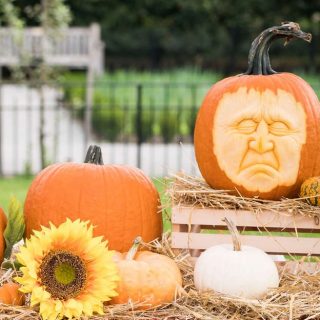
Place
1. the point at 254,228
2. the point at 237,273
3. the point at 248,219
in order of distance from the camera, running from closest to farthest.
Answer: the point at 237,273 < the point at 248,219 < the point at 254,228

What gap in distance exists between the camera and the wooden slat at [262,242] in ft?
11.0

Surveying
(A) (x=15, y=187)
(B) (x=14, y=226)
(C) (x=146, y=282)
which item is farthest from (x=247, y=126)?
(A) (x=15, y=187)

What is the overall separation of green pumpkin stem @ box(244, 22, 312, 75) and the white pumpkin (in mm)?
847

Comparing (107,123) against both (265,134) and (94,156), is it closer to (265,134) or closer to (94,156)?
(94,156)

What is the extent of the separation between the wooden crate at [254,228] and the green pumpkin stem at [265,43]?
61cm

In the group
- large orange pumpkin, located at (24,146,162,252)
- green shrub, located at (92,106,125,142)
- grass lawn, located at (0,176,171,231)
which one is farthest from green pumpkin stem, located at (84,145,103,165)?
green shrub, located at (92,106,125,142)

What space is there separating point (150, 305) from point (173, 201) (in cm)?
63

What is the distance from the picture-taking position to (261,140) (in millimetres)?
3383

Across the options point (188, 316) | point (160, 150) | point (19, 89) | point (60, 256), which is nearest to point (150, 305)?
point (188, 316)

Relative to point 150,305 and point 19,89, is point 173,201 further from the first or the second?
point 19,89

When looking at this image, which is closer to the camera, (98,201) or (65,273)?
(65,273)

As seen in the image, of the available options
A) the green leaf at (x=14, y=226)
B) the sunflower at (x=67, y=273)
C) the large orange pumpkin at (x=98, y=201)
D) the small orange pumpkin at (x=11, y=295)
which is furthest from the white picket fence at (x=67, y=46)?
the sunflower at (x=67, y=273)

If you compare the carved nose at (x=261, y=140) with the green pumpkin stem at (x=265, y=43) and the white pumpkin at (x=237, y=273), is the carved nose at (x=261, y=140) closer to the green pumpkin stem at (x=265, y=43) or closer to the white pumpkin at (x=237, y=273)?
the green pumpkin stem at (x=265, y=43)

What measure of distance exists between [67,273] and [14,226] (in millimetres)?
571
